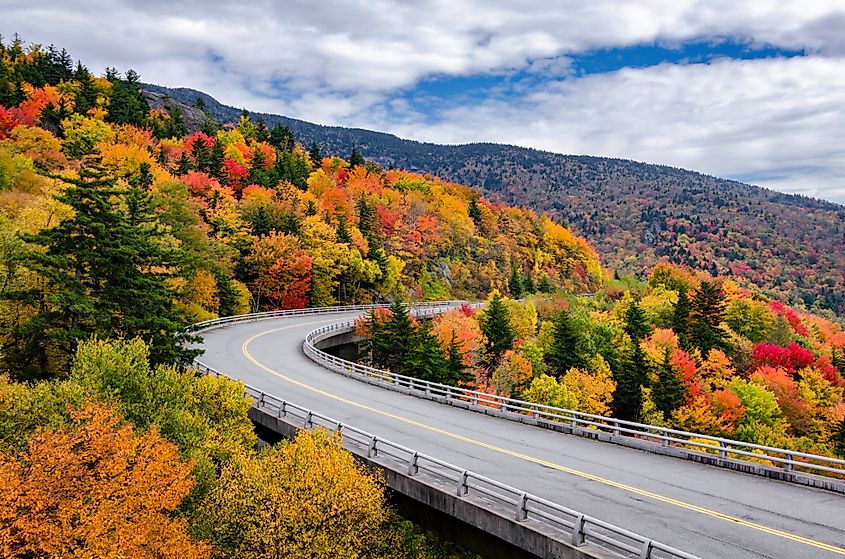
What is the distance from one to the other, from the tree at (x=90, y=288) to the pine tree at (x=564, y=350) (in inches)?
1365

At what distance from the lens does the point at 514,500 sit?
1423cm

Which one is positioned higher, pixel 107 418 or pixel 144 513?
pixel 107 418

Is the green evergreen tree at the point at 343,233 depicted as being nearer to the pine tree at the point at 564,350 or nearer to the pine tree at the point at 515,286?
the pine tree at the point at 564,350

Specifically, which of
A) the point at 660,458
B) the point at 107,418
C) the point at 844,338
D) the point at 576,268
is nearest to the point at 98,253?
the point at 107,418

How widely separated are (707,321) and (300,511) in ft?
189

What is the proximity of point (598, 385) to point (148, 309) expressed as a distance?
36079 millimetres

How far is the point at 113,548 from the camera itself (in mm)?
13883

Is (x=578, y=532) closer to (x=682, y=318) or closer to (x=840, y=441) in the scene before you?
(x=840, y=441)

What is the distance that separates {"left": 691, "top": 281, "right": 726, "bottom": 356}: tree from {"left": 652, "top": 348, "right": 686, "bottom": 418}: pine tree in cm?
1629

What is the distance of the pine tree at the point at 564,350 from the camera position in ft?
172

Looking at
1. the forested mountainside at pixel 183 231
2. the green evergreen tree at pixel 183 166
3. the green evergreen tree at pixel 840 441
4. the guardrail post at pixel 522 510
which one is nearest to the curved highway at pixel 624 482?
the guardrail post at pixel 522 510

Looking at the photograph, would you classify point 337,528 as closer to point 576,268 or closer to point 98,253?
point 98,253

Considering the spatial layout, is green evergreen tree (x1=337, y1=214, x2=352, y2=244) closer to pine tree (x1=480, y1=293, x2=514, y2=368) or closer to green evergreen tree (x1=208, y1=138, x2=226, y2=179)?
green evergreen tree (x1=208, y1=138, x2=226, y2=179)

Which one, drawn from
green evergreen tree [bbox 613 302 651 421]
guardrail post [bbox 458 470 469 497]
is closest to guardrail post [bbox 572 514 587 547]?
guardrail post [bbox 458 470 469 497]
